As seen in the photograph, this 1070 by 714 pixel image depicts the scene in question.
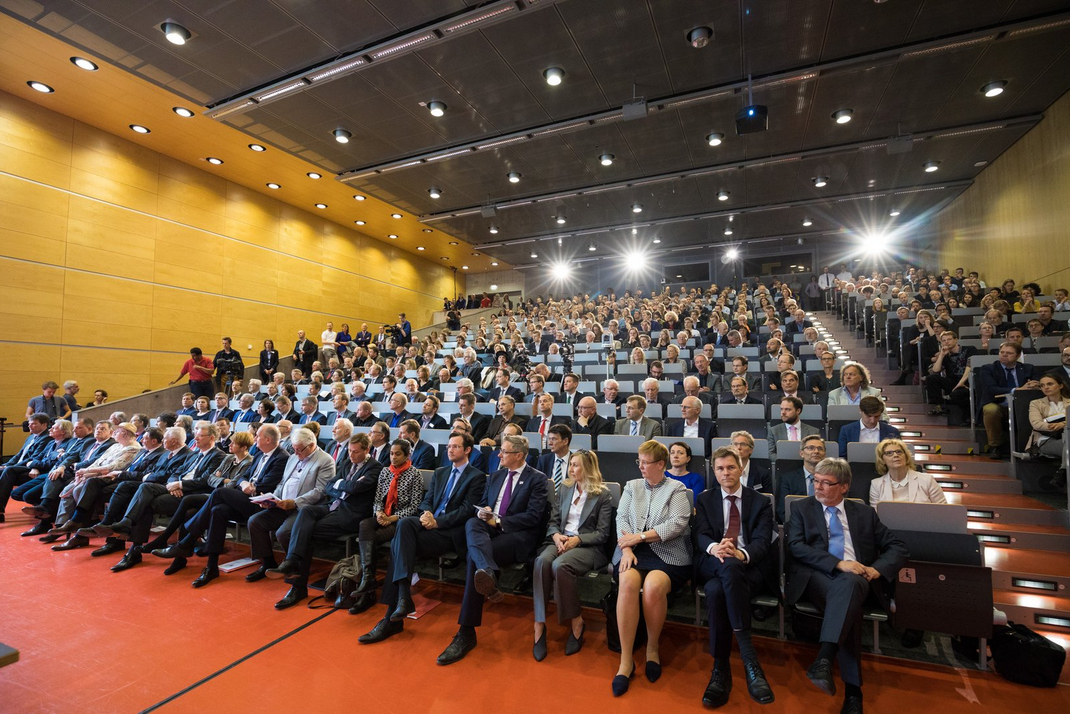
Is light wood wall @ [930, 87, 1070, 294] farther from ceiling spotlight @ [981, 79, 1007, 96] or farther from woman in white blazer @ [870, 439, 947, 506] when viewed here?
woman in white blazer @ [870, 439, 947, 506]

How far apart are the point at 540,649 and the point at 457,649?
0.40 meters

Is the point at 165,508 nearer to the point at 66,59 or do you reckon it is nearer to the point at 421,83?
the point at 421,83

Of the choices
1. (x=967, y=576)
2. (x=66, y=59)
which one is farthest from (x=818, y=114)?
(x=66, y=59)

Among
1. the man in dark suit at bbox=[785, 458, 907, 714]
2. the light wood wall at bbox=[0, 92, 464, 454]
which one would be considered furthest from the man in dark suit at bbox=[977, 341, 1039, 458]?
the light wood wall at bbox=[0, 92, 464, 454]

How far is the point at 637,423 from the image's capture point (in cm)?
428

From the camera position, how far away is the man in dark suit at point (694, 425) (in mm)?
4156

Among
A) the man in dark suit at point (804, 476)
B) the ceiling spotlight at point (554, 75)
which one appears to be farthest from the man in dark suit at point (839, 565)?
the ceiling spotlight at point (554, 75)

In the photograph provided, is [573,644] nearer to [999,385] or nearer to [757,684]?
[757,684]

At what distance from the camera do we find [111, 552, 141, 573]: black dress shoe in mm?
3576

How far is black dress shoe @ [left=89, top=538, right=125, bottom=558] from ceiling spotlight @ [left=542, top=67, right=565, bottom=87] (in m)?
6.07

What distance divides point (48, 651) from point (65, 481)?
2894 mm

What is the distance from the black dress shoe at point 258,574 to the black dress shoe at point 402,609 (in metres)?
1.34

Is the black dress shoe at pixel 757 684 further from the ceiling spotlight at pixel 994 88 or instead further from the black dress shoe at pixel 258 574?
the ceiling spotlight at pixel 994 88

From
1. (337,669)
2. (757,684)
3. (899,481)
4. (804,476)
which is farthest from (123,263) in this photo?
(899,481)
